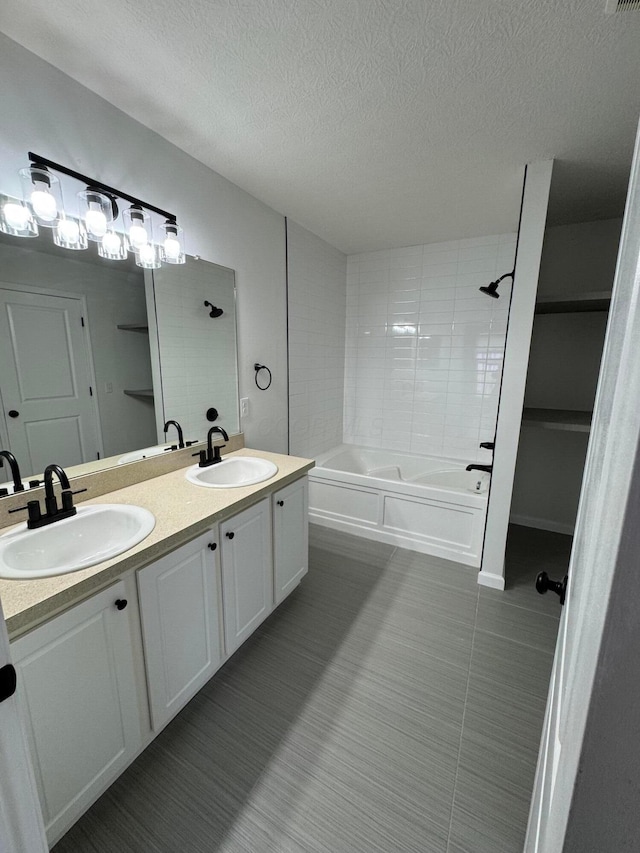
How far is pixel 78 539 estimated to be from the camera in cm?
133

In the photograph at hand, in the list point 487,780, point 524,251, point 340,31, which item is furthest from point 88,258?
point 487,780

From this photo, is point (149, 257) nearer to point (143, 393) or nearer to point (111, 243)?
point (111, 243)

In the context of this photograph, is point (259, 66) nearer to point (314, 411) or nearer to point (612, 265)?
point (314, 411)

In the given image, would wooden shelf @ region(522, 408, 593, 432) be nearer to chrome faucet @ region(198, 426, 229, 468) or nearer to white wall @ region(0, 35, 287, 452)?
white wall @ region(0, 35, 287, 452)

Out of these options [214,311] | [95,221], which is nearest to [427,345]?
[214,311]

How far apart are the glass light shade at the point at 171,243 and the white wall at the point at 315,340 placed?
3.67ft

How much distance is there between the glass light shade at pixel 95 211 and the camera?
145 centimetres

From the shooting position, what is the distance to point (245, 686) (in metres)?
1.62

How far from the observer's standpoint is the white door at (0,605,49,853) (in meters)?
0.55

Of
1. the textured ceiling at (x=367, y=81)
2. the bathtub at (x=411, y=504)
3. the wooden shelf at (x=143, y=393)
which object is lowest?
the bathtub at (x=411, y=504)

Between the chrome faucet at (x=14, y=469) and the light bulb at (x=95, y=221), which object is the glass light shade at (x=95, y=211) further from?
the chrome faucet at (x=14, y=469)

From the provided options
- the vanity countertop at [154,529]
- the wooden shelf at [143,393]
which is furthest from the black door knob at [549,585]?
the wooden shelf at [143,393]

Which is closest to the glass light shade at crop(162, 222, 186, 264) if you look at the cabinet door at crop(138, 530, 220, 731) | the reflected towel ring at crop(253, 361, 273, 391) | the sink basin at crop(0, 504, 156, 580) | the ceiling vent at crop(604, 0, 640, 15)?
the reflected towel ring at crop(253, 361, 273, 391)

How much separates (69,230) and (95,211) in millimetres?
136
